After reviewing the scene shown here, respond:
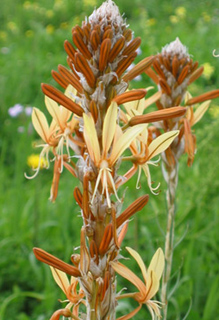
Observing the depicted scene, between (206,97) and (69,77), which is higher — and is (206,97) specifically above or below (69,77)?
above

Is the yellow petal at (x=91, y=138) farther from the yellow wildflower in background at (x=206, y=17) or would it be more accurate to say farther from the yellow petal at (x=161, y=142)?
the yellow wildflower in background at (x=206, y=17)

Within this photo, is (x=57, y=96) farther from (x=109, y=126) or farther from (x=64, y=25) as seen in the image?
(x=64, y=25)

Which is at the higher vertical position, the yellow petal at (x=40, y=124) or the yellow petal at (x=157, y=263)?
the yellow petal at (x=40, y=124)

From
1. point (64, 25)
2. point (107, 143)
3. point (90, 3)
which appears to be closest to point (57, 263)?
point (107, 143)

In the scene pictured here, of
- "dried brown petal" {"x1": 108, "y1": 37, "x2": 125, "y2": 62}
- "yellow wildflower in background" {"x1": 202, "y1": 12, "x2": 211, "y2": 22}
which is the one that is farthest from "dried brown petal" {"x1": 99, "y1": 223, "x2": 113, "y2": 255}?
"yellow wildflower in background" {"x1": 202, "y1": 12, "x2": 211, "y2": 22}

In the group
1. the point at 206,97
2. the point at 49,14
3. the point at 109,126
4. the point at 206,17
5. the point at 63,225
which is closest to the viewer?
the point at 109,126

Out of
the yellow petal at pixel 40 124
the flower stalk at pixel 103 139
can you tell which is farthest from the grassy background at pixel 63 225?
the yellow petal at pixel 40 124
